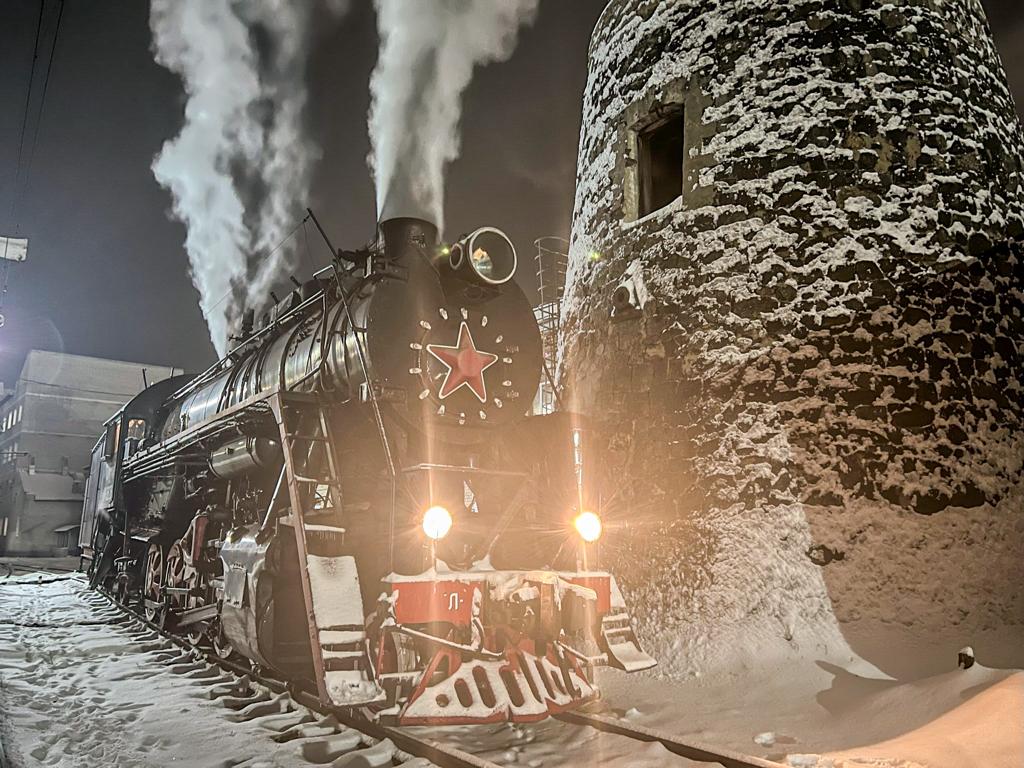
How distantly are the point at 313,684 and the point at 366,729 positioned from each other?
101 centimetres

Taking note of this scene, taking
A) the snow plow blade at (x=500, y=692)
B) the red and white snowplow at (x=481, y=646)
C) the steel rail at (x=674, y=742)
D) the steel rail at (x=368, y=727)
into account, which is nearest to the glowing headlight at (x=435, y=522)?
the red and white snowplow at (x=481, y=646)

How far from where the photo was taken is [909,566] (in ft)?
18.1

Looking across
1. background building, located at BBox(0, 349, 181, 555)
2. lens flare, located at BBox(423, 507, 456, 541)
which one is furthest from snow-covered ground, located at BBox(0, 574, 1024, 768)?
background building, located at BBox(0, 349, 181, 555)

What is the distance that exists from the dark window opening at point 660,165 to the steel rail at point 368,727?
18.3ft

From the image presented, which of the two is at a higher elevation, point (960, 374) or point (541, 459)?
point (960, 374)

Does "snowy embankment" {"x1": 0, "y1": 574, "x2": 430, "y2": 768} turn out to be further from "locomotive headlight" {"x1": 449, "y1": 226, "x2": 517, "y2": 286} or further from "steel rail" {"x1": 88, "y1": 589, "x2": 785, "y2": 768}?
"locomotive headlight" {"x1": 449, "y1": 226, "x2": 517, "y2": 286}

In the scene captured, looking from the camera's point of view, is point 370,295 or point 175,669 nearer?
point 370,295

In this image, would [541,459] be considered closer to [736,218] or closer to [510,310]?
[510,310]

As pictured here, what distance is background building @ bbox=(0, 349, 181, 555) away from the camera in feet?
82.7

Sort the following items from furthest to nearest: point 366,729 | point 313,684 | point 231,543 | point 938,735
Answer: point 231,543, point 313,684, point 366,729, point 938,735

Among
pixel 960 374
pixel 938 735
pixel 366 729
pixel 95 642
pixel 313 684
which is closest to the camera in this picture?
pixel 938 735

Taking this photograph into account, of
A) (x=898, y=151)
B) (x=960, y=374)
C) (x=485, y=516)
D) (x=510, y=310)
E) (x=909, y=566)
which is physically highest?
(x=898, y=151)

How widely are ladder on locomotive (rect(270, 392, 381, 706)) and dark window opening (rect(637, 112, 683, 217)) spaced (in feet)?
14.4

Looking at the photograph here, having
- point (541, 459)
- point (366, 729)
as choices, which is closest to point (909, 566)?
point (541, 459)
